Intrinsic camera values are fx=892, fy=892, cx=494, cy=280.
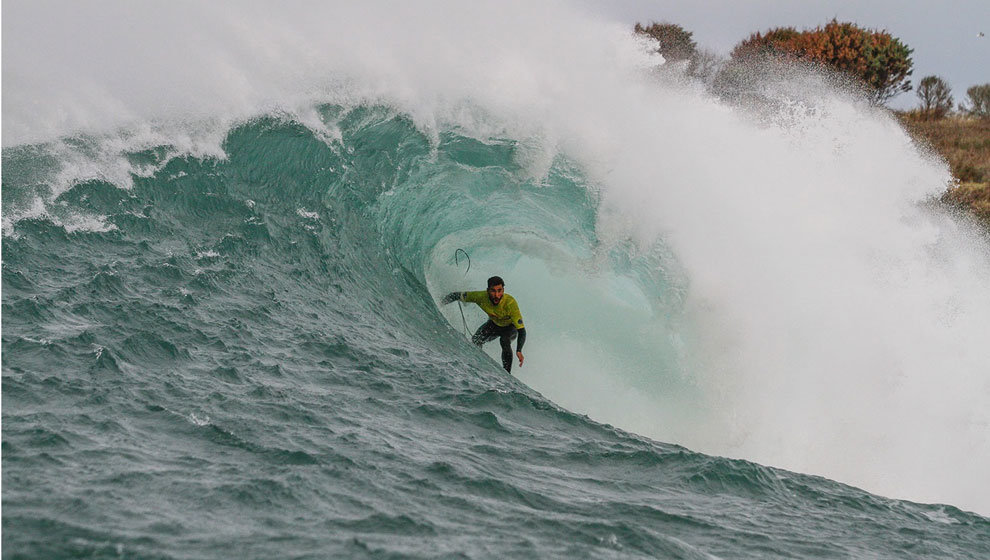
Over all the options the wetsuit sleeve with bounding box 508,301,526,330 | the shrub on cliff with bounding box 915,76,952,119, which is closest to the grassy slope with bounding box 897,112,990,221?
the shrub on cliff with bounding box 915,76,952,119

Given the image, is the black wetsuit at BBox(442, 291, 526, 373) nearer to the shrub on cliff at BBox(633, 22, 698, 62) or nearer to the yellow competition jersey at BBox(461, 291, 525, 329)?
the yellow competition jersey at BBox(461, 291, 525, 329)

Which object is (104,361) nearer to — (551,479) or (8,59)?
(551,479)

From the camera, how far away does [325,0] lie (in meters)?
13.8

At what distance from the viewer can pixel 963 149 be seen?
33.2 metres

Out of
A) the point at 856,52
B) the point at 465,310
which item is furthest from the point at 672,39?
the point at 465,310

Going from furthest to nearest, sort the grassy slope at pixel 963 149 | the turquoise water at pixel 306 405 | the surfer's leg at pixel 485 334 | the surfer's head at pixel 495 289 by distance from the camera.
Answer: the grassy slope at pixel 963 149
the surfer's leg at pixel 485 334
the surfer's head at pixel 495 289
the turquoise water at pixel 306 405

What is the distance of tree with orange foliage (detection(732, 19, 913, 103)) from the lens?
3778cm

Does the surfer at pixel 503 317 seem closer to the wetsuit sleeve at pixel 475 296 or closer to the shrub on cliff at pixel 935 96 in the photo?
the wetsuit sleeve at pixel 475 296

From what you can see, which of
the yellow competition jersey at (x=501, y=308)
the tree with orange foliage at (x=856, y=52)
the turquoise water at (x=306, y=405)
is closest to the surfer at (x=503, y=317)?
the yellow competition jersey at (x=501, y=308)

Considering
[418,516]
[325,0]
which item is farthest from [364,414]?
[325,0]

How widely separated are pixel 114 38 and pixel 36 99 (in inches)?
77.9

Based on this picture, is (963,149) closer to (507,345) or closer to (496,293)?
(507,345)

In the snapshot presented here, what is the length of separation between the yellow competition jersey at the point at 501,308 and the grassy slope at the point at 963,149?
2057 centimetres

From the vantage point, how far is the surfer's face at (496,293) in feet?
35.4
